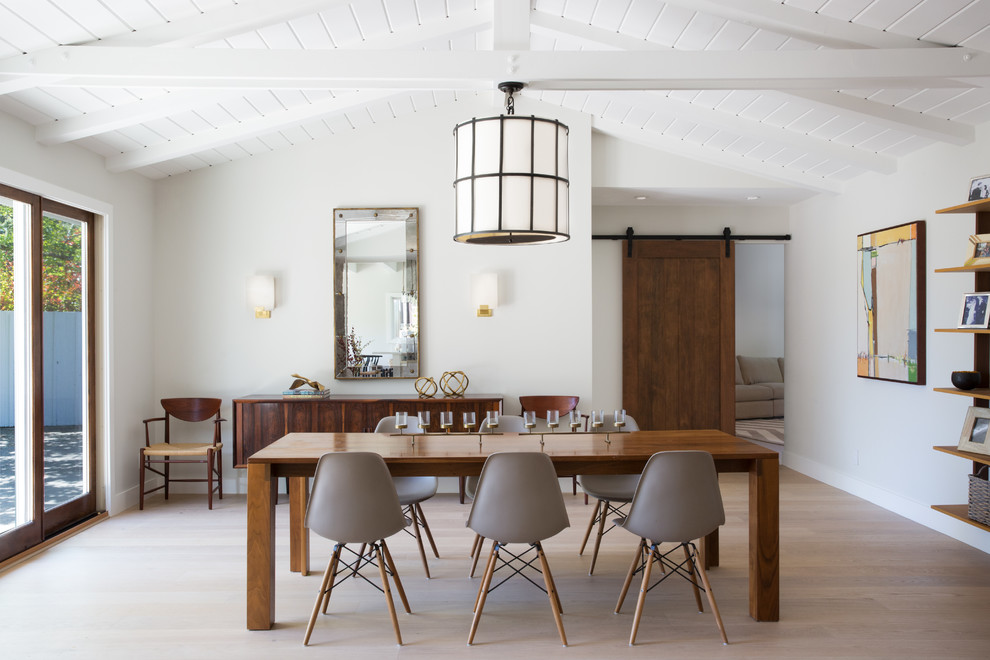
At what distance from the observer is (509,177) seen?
3033mm

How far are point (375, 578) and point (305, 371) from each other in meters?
2.57

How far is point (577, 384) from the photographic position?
6.13m

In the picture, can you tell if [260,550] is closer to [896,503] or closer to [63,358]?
[63,358]

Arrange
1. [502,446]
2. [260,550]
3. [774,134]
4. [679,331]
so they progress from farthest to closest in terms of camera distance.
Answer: [679,331] < [774,134] < [502,446] < [260,550]

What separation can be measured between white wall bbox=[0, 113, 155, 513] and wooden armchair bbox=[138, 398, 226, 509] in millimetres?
159

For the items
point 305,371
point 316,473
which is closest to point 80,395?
point 305,371

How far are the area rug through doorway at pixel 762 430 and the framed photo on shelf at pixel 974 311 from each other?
426 centimetres

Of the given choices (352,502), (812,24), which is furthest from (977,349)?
(352,502)

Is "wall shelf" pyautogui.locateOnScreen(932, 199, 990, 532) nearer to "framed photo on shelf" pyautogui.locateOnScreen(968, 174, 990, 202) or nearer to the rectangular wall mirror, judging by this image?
"framed photo on shelf" pyautogui.locateOnScreen(968, 174, 990, 202)

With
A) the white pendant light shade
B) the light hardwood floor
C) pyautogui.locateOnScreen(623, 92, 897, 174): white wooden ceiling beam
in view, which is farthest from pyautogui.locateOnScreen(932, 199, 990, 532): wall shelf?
the white pendant light shade

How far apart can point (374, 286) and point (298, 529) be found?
100 inches

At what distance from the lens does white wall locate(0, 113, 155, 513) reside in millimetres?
4773

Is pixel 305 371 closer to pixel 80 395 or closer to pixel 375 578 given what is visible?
pixel 80 395

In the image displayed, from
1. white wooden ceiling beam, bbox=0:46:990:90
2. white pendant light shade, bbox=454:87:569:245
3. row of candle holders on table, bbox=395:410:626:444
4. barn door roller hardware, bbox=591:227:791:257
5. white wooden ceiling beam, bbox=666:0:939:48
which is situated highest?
white wooden ceiling beam, bbox=666:0:939:48
